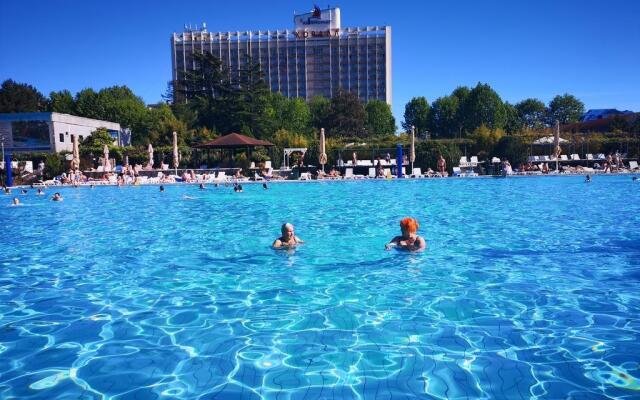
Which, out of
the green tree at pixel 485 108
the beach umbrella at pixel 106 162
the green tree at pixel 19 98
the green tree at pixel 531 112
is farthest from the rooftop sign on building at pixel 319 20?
the beach umbrella at pixel 106 162

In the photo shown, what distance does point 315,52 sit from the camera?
111 meters

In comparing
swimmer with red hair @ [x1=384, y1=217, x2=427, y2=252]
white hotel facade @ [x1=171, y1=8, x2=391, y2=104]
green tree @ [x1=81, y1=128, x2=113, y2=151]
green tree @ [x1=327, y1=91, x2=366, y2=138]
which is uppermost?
white hotel facade @ [x1=171, y1=8, x2=391, y2=104]

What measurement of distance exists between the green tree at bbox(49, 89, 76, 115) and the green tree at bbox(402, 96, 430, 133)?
158 feet

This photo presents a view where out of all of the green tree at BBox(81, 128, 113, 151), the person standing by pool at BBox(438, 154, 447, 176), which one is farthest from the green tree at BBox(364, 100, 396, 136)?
the person standing by pool at BBox(438, 154, 447, 176)

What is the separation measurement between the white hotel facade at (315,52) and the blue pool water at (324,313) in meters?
104

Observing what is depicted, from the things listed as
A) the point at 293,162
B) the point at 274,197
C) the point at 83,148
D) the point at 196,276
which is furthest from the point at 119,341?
the point at 83,148

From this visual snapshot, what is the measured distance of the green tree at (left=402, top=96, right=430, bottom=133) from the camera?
262 ft

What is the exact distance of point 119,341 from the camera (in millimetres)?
4742

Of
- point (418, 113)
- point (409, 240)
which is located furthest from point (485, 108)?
point (409, 240)

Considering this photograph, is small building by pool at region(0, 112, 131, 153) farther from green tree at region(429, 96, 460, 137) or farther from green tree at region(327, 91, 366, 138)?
green tree at region(429, 96, 460, 137)

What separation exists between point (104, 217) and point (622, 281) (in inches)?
490

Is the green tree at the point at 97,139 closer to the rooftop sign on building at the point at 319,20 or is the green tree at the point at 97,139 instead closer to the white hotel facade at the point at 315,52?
the white hotel facade at the point at 315,52

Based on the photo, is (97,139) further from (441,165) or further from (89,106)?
(441,165)

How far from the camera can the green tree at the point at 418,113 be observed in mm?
79812
